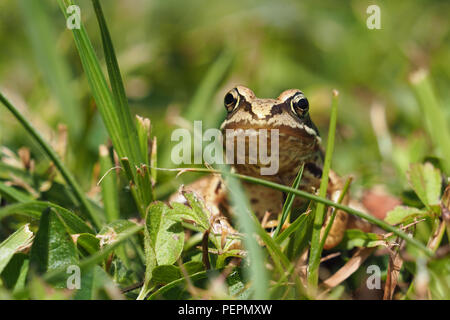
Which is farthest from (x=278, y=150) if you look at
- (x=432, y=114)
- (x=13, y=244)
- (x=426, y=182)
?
(x=432, y=114)

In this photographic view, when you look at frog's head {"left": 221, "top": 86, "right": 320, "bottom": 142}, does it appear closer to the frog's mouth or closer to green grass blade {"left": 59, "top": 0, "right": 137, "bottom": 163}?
the frog's mouth

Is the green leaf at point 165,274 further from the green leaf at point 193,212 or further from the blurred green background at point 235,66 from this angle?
the blurred green background at point 235,66

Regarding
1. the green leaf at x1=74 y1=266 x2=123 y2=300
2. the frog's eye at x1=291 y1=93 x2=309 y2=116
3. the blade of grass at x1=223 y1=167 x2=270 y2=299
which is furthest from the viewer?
the frog's eye at x1=291 y1=93 x2=309 y2=116

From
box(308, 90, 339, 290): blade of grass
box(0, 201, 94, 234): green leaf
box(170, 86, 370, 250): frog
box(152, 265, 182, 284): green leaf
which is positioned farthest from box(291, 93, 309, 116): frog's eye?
box(0, 201, 94, 234): green leaf

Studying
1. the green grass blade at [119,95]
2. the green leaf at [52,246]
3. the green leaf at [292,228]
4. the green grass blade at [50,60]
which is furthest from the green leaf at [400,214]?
the green grass blade at [50,60]

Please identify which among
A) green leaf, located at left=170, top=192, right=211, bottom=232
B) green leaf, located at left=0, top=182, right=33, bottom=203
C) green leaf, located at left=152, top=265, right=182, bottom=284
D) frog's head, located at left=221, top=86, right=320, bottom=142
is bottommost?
green leaf, located at left=152, top=265, right=182, bottom=284

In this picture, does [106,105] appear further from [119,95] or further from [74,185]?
[74,185]

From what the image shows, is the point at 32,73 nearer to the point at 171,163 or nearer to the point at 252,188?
the point at 171,163
